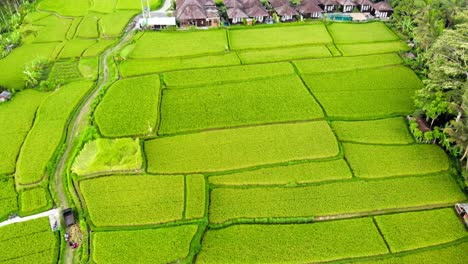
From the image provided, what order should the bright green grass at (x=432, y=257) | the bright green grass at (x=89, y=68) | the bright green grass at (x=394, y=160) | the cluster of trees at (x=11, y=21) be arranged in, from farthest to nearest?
the cluster of trees at (x=11, y=21)
the bright green grass at (x=89, y=68)
the bright green grass at (x=394, y=160)
the bright green grass at (x=432, y=257)

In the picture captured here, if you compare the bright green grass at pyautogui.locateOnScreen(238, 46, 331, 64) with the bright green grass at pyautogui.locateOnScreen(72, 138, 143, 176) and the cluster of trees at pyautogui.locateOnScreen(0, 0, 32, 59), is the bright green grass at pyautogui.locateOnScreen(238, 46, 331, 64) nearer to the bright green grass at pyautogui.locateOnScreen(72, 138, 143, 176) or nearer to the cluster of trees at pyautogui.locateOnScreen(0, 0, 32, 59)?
the bright green grass at pyautogui.locateOnScreen(72, 138, 143, 176)

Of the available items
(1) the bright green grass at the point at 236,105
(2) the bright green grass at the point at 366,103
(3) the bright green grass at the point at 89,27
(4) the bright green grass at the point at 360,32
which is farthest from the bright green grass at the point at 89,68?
(4) the bright green grass at the point at 360,32

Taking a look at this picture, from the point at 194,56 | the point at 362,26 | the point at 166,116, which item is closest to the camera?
the point at 166,116

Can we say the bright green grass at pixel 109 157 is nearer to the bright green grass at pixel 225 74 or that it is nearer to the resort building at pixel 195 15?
the bright green grass at pixel 225 74

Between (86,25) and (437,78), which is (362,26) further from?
(86,25)

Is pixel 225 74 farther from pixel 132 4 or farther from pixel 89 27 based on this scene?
pixel 132 4

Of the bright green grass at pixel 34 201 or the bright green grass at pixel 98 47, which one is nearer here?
the bright green grass at pixel 34 201

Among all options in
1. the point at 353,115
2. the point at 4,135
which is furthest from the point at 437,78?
the point at 4,135
